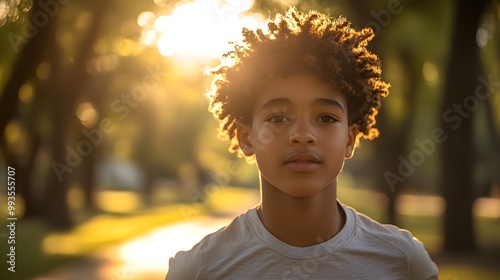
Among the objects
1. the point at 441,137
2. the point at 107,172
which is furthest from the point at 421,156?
the point at 107,172

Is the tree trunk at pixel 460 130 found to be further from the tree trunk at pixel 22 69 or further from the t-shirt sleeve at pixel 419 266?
the t-shirt sleeve at pixel 419 266

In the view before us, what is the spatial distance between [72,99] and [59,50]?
67.0 inches

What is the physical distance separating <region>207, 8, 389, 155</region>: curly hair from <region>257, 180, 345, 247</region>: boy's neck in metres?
0.55

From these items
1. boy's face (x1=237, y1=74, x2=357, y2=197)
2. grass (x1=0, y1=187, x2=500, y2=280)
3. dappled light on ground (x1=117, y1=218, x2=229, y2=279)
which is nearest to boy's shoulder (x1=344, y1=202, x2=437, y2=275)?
boy's face (x1=237, y1=74, x2=357, y2=197)

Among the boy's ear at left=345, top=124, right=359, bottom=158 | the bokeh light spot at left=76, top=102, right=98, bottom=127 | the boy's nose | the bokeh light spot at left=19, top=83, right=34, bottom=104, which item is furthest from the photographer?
the bokeh light spot at left=76, top=102, right=98, bottom=127

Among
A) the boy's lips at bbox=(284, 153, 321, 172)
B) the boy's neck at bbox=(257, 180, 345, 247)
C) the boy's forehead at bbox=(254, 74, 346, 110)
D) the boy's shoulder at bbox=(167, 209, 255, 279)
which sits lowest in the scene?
the boy's shoulder at bbox=(167, 209, 255, 279)

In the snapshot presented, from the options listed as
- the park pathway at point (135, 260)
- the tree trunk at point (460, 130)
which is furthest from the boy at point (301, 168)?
the tree trunk at point (460, 130)

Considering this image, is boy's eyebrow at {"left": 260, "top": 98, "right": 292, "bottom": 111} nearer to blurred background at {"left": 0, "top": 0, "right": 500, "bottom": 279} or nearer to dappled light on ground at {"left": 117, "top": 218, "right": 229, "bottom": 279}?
blurred background at {"left": 0, "top": 0, "right": 500, "bottom": 279}

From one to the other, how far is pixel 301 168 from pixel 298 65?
0.62 metres

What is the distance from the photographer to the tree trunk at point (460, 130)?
18.0 m

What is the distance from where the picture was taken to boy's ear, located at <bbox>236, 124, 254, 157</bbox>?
15.3 ft

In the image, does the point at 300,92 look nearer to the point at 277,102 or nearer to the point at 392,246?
the point at 277,102

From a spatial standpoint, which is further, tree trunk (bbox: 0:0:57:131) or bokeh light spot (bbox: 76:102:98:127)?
bokeh light spot (bbox: 76:102:98:127)

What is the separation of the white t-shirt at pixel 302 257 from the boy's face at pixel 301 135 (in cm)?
33
